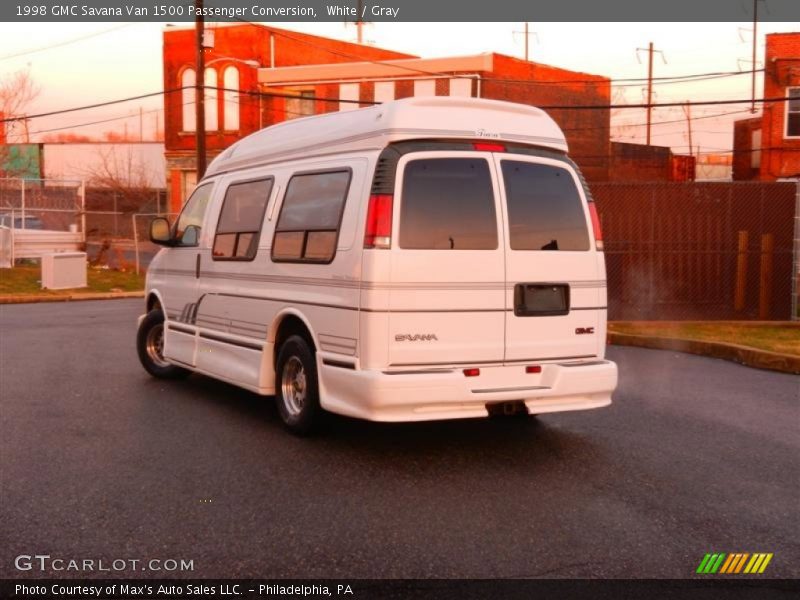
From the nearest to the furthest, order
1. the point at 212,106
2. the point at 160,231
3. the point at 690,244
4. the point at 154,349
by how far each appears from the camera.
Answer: the point at 160,231
the point at 154,349
the point at 690,244
the point at 212,106

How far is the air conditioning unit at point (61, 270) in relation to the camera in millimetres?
24953

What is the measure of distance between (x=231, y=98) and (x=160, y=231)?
3869 centimetres

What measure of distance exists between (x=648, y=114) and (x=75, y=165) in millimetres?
41427

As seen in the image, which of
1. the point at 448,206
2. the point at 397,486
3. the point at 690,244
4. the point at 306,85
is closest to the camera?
the point at 397,486

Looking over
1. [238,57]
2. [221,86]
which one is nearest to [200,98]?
[221,86]

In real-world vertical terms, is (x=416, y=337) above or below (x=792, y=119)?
below

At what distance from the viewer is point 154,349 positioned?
10594mm

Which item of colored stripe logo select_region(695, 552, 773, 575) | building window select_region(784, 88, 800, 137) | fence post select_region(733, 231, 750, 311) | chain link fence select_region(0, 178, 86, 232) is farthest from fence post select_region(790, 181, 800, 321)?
chain link fence select_region(0, 178, 86, 232)

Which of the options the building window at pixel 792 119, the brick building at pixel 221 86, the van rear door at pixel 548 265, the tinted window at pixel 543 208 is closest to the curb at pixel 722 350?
the van rear door at pixel 548 265

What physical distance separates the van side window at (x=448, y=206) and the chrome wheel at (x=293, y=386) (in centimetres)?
161

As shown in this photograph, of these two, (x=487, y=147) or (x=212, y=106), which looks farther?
(x=212, y=106)

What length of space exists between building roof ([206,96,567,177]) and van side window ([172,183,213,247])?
71.2 inches

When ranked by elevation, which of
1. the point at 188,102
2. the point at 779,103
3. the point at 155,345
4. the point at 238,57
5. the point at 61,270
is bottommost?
the point at 61,270

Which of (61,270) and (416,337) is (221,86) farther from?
(416,337)
